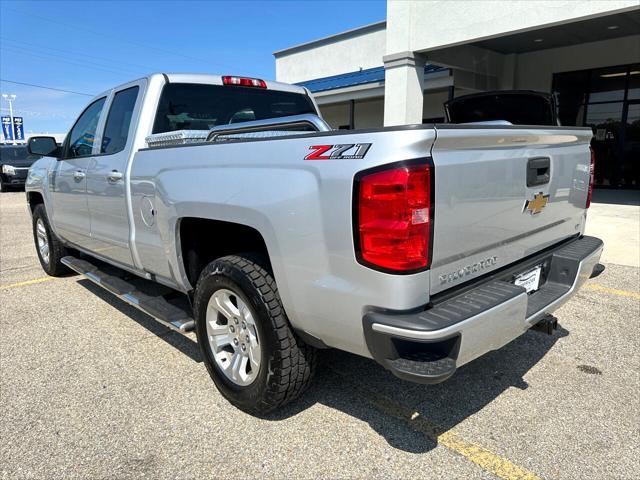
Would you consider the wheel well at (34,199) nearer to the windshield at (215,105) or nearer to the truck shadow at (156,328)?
the truck shadow at (156,328)

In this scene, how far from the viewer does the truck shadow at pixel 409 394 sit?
268 centimetres

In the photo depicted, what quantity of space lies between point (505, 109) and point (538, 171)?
1.76 m

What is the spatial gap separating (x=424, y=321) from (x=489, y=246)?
28.0 inches

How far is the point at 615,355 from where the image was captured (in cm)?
357

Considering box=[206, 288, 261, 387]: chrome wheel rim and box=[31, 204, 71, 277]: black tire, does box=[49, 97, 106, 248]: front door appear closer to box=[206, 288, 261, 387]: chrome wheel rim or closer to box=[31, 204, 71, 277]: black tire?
box=[31, 204, 71, 277]: black tire

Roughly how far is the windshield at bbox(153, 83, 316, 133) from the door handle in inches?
16.7

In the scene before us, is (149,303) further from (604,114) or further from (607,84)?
(604,114)

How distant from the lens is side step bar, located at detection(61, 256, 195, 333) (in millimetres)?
3137

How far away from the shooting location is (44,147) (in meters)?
5.12

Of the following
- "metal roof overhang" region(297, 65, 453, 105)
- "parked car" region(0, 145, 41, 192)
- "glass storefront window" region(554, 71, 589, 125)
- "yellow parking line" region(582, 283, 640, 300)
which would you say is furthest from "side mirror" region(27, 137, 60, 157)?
"parked car" region(0, 145, 41, 192)

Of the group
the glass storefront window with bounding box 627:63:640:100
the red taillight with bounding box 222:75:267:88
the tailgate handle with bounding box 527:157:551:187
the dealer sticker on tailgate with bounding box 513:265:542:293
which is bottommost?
the dealer sticker on tailgate with bounding box 513:265:542:293

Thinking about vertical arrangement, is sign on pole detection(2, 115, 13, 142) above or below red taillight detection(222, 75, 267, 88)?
above

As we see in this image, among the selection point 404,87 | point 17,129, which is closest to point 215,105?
point 404,87

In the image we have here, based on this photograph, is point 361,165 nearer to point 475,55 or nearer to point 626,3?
point 626,3
